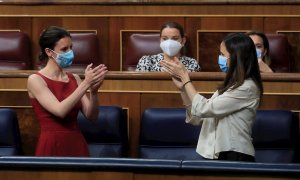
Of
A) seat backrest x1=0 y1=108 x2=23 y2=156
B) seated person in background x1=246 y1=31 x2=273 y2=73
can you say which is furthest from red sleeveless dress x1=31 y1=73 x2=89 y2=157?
seated person in background x1=246 y1=31 x2=273 y2=73

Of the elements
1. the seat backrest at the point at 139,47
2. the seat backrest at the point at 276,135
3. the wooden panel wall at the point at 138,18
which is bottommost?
the seat backrest at the point at 276,135

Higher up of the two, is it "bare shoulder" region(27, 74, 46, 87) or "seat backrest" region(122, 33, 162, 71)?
"seat backrest" region(122, 33, 162, 71)

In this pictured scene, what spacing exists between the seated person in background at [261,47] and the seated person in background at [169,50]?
134 millimetres

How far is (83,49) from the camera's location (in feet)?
5.51

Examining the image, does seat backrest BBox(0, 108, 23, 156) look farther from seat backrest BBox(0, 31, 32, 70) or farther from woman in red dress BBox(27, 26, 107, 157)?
seat backrest BBox(0, 31, 32, 70)

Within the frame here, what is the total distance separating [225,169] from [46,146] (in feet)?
1.32

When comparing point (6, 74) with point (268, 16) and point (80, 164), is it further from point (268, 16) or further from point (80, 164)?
point (268, 16)

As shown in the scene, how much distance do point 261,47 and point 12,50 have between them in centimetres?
57

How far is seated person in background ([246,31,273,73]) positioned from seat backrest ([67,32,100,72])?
0.39m

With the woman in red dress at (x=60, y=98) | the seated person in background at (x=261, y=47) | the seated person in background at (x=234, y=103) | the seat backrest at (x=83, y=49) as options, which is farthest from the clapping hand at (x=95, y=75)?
the seat backrest at (x=83, y=49)

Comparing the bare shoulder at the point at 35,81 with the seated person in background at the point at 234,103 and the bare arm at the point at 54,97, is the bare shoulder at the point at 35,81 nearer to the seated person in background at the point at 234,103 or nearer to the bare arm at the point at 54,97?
the bare arm at the point at 54,97

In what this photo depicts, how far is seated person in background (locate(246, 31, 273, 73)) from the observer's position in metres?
1.45

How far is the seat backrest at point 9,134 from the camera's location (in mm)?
1252

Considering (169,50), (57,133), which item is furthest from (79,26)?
(57,133)
